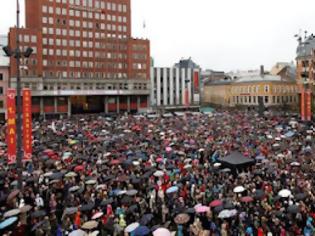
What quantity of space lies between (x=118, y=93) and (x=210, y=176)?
224 ft

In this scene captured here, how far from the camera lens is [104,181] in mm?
20375

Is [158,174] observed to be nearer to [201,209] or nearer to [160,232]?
[201,209]

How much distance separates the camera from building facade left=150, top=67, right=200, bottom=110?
358 ft

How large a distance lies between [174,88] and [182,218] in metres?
99.2

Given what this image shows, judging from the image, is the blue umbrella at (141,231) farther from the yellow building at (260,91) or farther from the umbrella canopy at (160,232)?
the yellow building at (260,91)

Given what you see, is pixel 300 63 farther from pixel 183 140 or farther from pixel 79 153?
pixel 79 153

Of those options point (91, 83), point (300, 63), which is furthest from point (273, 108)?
point (91, 83)

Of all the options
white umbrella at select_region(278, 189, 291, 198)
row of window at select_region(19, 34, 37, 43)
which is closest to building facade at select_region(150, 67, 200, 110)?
row of window at select_region(19, 34, 37, 43)

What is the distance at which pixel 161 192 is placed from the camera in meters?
18.8

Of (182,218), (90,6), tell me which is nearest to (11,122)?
(182,218)

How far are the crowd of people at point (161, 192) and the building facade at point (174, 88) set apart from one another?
7792 cm

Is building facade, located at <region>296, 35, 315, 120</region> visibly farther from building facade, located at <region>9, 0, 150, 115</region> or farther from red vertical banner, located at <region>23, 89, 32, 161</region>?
red vertical banner, located at <region>23, 89, 32, 161</region>

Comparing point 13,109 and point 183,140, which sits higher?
point 13,109

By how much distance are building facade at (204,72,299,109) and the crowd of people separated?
2307 inches
